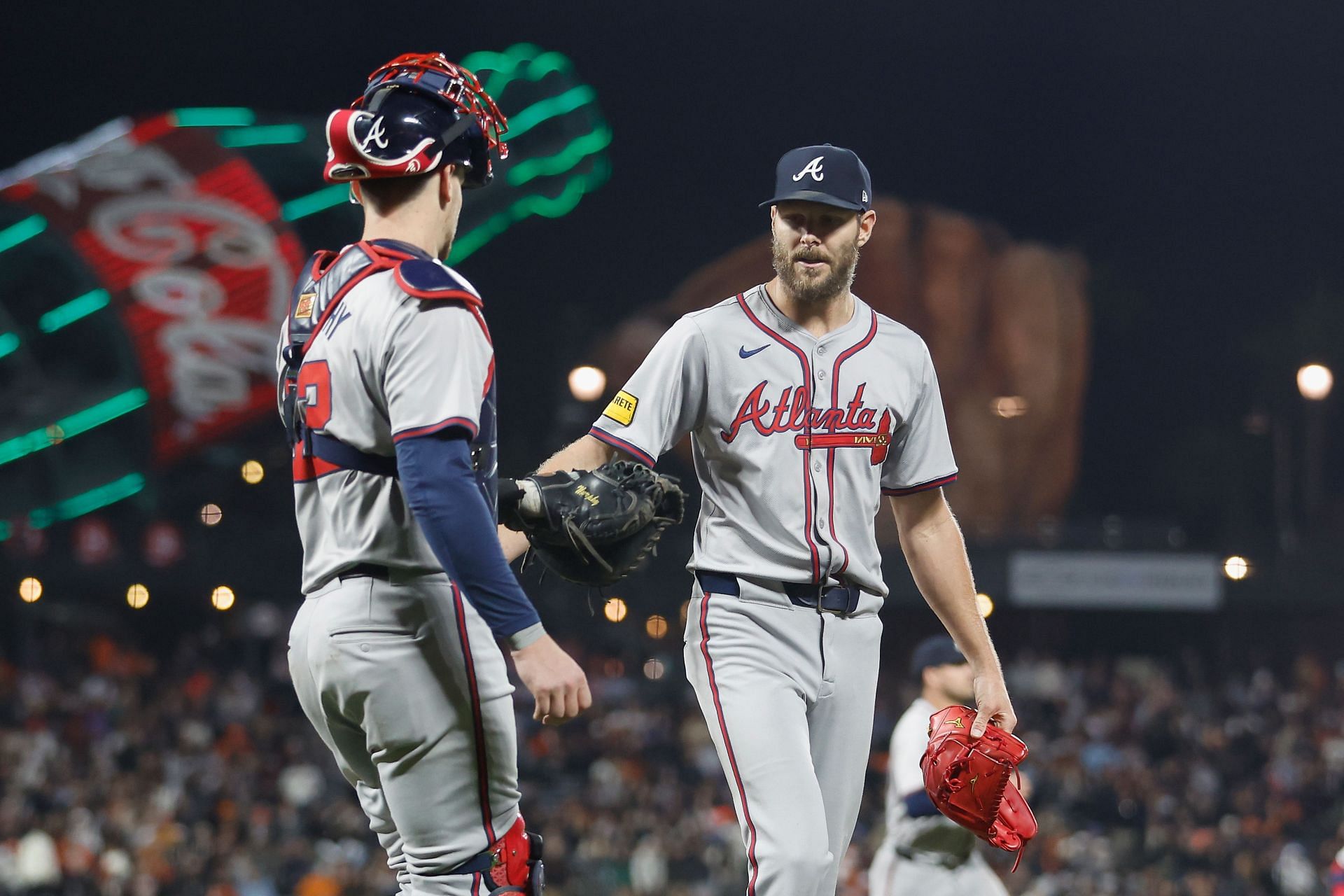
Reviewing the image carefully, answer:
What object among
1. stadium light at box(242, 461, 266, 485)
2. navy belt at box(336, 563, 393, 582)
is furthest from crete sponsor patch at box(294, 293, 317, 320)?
stadium light at box(242, 461, 266, 485)

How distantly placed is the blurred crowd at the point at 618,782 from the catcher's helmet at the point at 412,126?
416 inches

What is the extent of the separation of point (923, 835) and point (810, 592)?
8.40ft

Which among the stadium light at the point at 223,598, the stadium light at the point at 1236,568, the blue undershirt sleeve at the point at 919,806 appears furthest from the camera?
the stadium light at the point at 1236,568

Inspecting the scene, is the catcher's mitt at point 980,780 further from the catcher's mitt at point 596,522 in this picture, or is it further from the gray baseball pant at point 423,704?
the gray baseball pant at point 423,704

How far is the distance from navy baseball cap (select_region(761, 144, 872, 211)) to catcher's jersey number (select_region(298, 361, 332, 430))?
129cm

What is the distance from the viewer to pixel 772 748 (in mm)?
3160

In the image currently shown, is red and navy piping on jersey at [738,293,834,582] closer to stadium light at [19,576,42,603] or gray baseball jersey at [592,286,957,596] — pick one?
gray baseball jersey at [592,286,957,596]

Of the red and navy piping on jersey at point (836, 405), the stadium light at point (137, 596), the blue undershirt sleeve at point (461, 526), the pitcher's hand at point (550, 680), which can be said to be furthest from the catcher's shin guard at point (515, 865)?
the stadium light at point (137, 596)

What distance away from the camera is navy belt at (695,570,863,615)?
3350mm

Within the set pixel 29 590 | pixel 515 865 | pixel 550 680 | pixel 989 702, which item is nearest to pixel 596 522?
pixel 550 680

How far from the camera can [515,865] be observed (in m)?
2.52

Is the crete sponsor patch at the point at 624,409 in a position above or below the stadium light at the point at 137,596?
above

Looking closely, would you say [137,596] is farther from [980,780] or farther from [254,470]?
[980,780]

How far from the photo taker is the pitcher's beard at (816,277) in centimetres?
346
